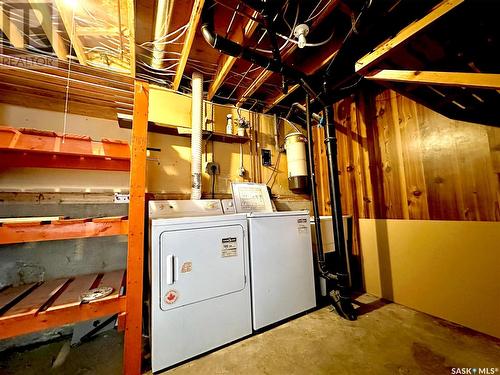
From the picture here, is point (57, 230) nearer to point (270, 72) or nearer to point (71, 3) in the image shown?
point (71, 3)

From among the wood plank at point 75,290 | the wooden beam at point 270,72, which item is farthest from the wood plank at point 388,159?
the wood plank at point 75,290

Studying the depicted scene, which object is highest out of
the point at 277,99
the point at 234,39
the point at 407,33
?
the point at 234,39

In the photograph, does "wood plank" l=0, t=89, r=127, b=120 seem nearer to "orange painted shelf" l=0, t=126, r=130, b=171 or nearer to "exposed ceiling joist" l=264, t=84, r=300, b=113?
"orange painted shelf" l=0, t=126, r=130, b=171

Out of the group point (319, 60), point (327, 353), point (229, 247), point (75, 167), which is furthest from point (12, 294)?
point (319, 60)

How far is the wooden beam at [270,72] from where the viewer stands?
1413 millimetres

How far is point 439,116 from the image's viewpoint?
6.09 feet

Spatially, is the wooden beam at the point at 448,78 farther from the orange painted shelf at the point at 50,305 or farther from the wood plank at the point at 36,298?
the wood plank at the point at 36,298

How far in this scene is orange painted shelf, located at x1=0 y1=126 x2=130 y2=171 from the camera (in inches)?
45.6

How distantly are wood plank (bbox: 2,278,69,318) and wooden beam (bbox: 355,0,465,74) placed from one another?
8.10 feet

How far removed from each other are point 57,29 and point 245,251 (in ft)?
7.50

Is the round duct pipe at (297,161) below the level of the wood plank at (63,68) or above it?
below

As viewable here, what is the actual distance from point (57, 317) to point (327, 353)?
66.1 inches

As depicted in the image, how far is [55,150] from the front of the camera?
1.23 m

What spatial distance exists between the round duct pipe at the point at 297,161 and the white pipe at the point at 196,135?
1.31 meters
